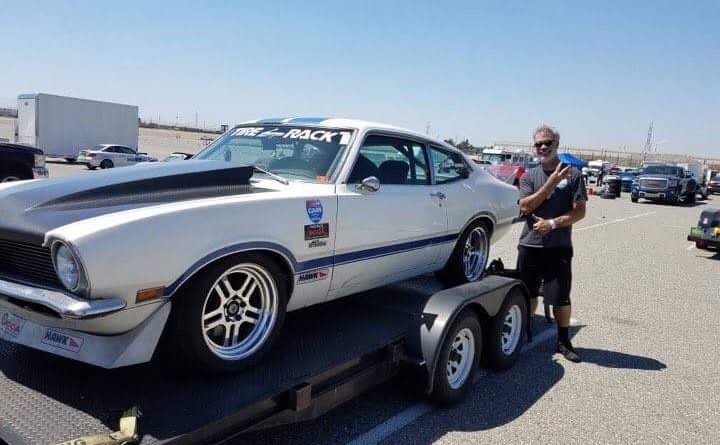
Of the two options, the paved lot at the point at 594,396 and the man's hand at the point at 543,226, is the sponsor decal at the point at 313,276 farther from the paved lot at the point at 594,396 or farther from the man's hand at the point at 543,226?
the man's hand at the point at 543,226

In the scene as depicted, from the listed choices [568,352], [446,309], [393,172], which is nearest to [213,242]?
[446,309]

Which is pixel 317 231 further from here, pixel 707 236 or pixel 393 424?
pixel 707 236

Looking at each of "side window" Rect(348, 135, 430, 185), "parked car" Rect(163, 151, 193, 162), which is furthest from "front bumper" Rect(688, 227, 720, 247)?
"parked car" Rect(163, 151, 193, 162)

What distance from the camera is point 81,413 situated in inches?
94.9

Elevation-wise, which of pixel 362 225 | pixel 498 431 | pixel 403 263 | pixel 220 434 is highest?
pixel 362 225

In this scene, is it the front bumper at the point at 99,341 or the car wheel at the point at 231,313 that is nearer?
the front bumper at the point at 99,341

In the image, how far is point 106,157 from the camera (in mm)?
27547

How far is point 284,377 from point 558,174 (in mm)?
2916

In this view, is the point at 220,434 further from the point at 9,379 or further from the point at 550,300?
the point at 550,300

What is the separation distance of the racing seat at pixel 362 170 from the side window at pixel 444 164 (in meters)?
0.90

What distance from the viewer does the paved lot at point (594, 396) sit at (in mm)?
3469

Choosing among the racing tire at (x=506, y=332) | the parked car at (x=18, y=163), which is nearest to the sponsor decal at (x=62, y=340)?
the racing tire at (x=506, y=332)

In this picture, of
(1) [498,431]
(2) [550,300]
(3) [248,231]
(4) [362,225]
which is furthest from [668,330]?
(3) [248,231]

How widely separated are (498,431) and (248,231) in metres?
2.04
